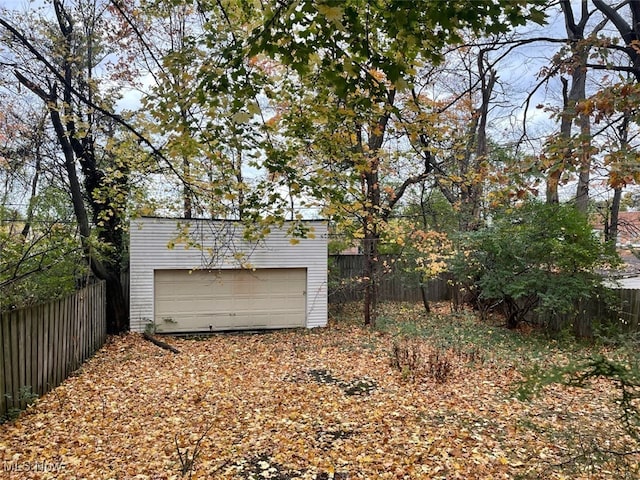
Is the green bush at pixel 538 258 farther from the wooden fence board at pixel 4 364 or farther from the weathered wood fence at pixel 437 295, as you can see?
the wooden fence board at pixel 4 364

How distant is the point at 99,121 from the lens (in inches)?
321

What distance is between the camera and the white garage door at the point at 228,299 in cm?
928

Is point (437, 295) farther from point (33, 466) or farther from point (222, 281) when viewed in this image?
point (33, 466)

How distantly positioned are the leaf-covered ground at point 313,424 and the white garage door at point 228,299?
2.53 m

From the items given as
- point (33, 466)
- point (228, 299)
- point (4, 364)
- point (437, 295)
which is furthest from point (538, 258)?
point (4, 364)

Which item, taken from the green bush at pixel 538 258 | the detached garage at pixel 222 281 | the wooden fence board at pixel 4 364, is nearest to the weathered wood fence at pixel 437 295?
the green bush at pixel 538 258

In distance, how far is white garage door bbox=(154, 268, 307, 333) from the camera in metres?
9.28

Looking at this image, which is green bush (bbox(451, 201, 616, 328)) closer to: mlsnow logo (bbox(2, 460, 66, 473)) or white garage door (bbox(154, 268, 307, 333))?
white garage door (bbox(154, 268, 307, 333))

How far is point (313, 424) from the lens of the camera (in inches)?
163

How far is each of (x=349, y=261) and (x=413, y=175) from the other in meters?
3.83

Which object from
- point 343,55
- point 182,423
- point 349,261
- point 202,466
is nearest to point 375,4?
point 343,55

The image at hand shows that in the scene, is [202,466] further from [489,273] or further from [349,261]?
[349,261]

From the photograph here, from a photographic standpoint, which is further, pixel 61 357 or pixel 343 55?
pixel 61 357

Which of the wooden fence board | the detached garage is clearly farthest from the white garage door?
the wooden fence board
